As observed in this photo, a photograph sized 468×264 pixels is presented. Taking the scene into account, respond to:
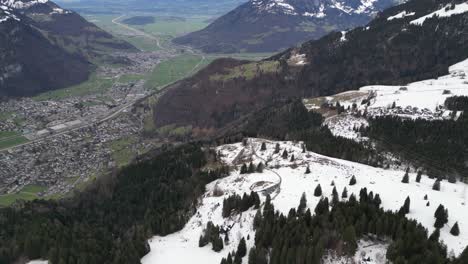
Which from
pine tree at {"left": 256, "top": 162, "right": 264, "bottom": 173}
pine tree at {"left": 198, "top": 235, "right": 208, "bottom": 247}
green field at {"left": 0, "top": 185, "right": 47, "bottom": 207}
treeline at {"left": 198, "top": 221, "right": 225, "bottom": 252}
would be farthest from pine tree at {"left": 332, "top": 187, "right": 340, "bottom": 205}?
green field at {"left": 0, "top": 185, "right": 47, "bottom": 207}

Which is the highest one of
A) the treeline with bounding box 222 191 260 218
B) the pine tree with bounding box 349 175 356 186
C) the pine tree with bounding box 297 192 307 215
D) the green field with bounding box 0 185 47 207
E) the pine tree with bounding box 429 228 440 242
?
the pine tree with bounding box 429 228 440 242

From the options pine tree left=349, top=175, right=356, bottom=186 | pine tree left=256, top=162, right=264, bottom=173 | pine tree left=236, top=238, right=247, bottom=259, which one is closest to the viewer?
pine tree left=236, top=238, right=247, bottom=259

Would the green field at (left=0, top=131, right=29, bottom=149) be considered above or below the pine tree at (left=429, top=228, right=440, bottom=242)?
below

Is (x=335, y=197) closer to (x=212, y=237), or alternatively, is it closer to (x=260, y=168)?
(x=212, y=237)

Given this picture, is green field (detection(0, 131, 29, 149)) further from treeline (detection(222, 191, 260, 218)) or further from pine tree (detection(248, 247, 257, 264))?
pine tree (detection(248, 247, 257, 264))

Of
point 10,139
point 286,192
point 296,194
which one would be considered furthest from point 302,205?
point 10,139

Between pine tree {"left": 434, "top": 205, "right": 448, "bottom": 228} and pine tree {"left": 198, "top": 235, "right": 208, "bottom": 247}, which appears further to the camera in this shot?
pine tree {"left": 198, "top": 235, "right": 208, "bottom": 247}
